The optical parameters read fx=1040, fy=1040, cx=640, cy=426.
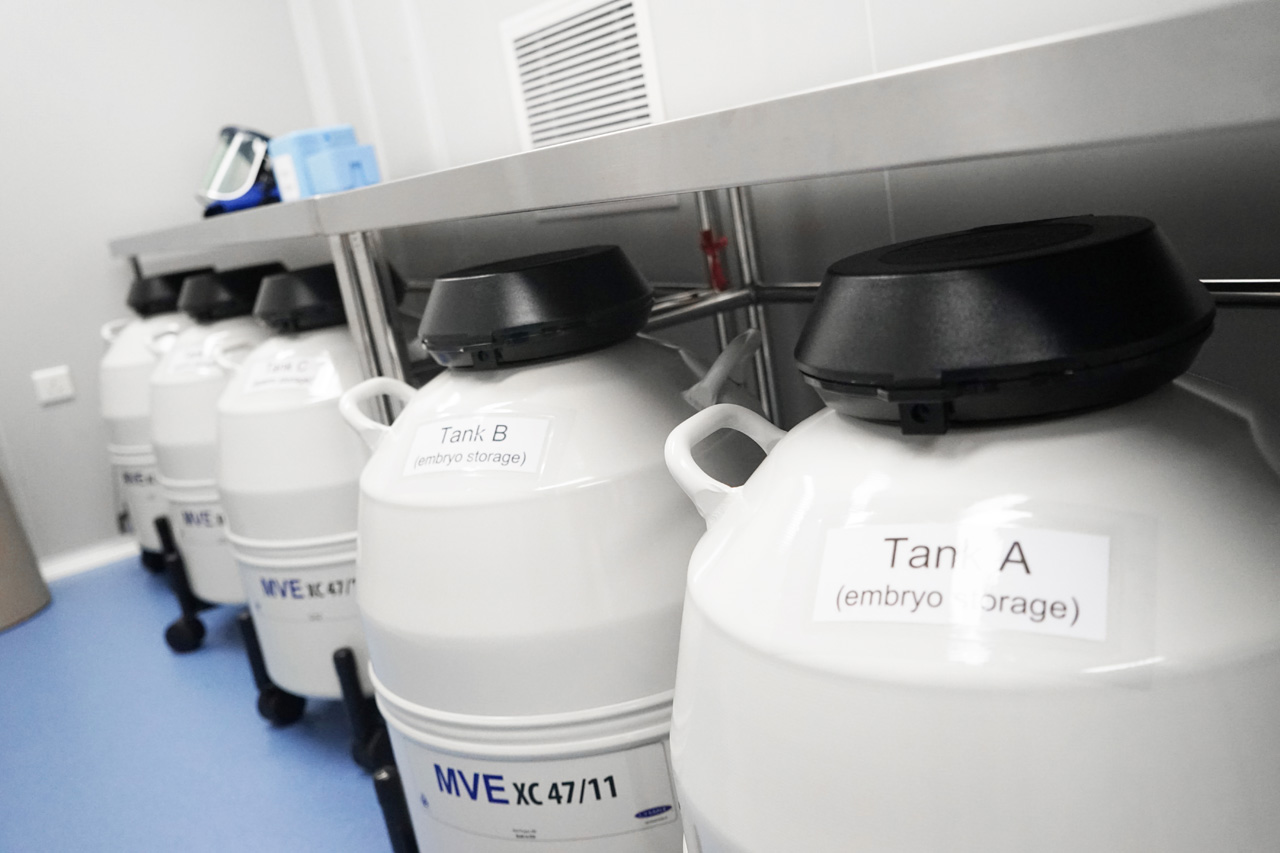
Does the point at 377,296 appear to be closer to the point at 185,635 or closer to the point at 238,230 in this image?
the point at 238,230

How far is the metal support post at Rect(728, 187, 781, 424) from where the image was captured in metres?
1.77

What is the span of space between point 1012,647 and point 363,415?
1.00 metres

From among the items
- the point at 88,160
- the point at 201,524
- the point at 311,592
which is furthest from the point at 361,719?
the point at 88,160

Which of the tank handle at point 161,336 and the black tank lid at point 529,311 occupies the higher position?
the black tank lid at point 529,311

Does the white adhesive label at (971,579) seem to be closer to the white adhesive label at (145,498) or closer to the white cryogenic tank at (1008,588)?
the white cryogenic tank at (1008,588)

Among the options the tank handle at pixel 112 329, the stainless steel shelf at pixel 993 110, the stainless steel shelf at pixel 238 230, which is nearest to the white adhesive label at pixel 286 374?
the stainless steel shelf at pixel 238 230

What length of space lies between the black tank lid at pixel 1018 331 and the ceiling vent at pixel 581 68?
1226 millimetres

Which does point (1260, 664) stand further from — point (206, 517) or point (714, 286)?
point (206, 517)

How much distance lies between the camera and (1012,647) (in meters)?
0.60

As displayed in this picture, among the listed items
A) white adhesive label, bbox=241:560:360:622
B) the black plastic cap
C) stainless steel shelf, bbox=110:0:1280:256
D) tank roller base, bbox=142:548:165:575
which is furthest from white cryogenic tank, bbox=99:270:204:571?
stainless steel shelf, bbox=110:0:1280:256

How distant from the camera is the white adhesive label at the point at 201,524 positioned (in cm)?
252

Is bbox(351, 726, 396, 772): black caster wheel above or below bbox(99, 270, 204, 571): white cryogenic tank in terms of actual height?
below

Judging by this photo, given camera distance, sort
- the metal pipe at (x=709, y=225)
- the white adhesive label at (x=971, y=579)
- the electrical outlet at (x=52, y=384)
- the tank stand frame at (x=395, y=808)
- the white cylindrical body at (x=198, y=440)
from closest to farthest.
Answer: the white adhesive label at (x=971, y=579) < the tank stand frame at (x=395, y=808) < the metal pipe at (x=709, y=225) < the white cylindrical body at (x=198, y=440) < the electrical outlet at (x=52, y=384)

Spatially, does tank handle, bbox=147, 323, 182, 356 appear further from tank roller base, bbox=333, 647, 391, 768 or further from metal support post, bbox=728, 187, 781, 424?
metal support post, bbox=728, 187, 781, 424
